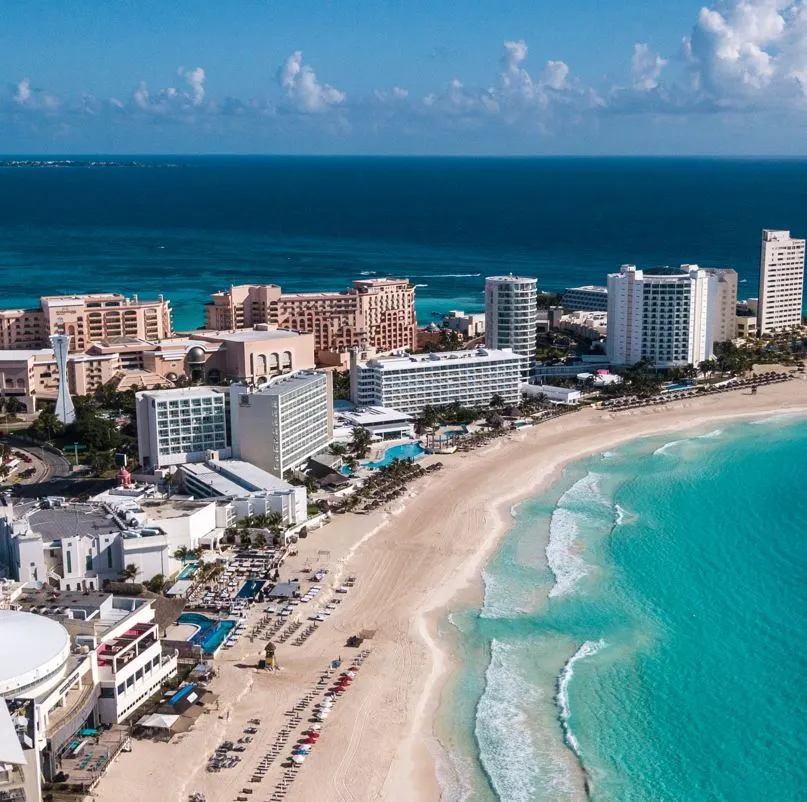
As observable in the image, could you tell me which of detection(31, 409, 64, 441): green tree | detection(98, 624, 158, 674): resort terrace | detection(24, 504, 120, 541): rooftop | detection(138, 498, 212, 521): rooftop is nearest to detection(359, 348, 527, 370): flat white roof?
detection(31, 409, 64, 441): green tree

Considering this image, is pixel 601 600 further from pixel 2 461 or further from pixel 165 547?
pixel 2 461

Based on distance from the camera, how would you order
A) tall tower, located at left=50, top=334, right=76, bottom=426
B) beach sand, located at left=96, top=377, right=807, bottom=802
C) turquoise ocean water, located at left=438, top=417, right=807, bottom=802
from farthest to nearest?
1. tall tower, located at left=50, top=334, right=76, bottom=426
2. turquoise ocean water, located at left=438, top=417, right=807, bottom=802
3. beach sand, located at left=96, top=377, right=807, bottom=802

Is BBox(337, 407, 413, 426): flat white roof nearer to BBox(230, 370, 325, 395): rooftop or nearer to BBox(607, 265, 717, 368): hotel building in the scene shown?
BBox(230, 370, 325, 395): rooftop

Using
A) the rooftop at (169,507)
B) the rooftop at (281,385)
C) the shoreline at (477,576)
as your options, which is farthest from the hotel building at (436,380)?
the rooftop at (169,507)

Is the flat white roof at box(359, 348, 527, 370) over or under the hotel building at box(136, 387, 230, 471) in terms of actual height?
over

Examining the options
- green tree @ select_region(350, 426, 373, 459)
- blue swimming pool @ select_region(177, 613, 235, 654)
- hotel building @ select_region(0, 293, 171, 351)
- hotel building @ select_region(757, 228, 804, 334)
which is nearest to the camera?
blue swimming pool @ select_region(177, 613, 235, 654)

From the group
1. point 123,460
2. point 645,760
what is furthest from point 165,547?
point 645,760

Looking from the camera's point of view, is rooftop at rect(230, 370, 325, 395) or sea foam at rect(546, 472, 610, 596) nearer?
sea foam at rect(546, 472, 610, 596)

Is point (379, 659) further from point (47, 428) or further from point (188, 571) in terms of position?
point (47, 428)
